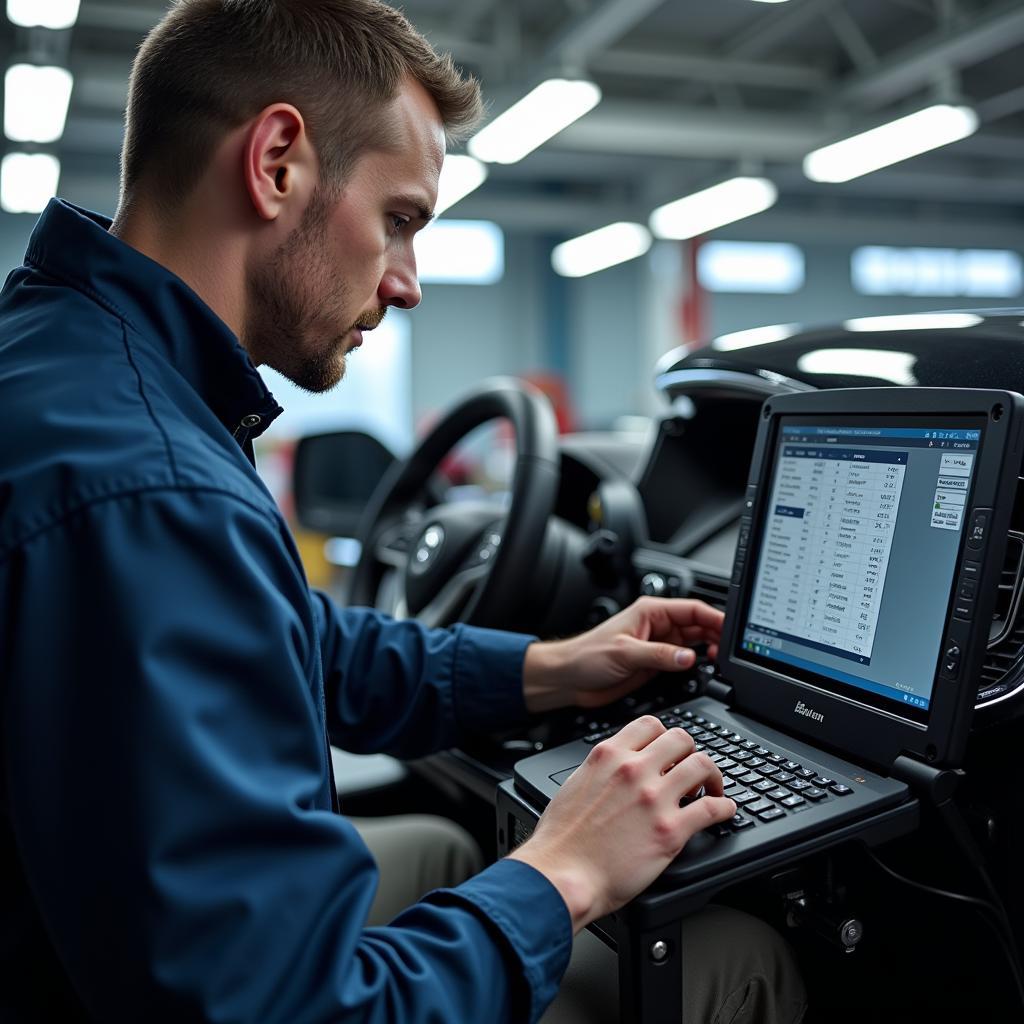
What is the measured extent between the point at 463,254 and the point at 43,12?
6.44 meters

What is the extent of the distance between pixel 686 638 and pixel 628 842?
0.47 metres

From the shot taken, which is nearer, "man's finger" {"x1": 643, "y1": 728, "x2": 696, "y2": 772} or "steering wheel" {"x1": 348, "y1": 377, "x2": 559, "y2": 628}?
"man's finger" {"x1": 643, "y1": 728, "x2": 696, "y2": 772}

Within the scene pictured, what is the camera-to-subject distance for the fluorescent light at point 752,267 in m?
10.6

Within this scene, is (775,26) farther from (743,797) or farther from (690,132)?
(743,797)

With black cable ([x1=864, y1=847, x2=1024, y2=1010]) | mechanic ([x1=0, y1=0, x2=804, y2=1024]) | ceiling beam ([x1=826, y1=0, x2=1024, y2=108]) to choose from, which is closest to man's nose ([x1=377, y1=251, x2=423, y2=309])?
mechanic ([x1=0, y1=0, x2=804, y2=1024])

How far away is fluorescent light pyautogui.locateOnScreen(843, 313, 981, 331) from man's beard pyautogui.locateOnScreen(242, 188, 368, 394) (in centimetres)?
57

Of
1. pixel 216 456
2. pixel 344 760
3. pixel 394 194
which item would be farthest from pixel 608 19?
pixel 216 456

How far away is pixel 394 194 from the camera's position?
0.80 metres

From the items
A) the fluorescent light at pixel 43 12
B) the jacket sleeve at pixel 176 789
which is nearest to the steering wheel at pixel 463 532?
the jacket sleeve at pixel 176 789

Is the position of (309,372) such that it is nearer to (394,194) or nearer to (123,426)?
(394,194)

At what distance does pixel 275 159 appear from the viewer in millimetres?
733

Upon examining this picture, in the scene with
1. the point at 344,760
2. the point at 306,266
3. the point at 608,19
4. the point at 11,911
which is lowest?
the point at 344,760

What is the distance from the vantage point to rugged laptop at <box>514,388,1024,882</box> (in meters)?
0.69

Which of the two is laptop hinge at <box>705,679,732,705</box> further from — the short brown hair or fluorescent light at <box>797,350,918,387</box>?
the short brown hair
